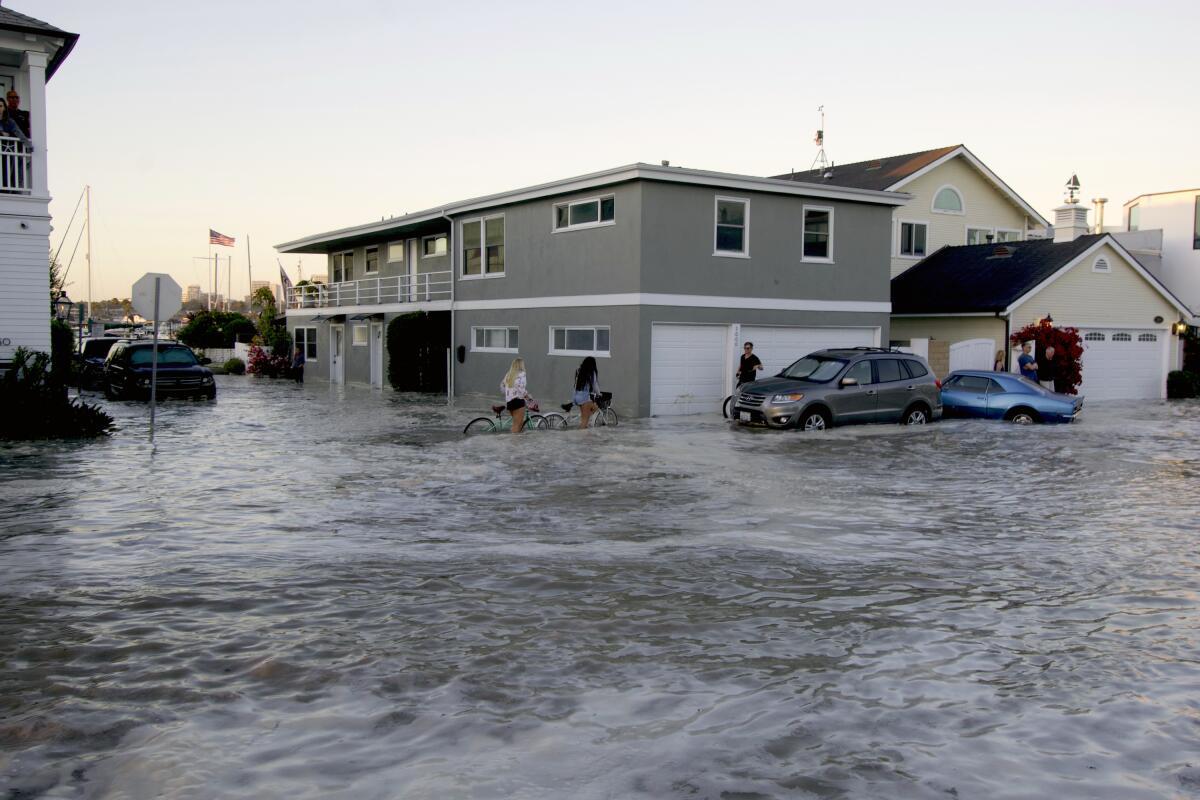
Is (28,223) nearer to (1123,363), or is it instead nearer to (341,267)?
(341,267)

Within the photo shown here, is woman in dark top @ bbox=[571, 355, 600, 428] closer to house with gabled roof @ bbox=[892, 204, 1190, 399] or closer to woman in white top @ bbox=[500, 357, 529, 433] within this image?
woman in white top @ bbox=[500, 357, 529, 433]

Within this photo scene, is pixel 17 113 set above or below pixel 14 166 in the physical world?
above

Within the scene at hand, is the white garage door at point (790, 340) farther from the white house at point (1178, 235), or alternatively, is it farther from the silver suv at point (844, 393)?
the white house at point (1178, 235)

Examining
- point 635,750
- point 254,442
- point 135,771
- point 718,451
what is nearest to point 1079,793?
point 635,750

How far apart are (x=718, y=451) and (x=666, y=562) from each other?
8.32 metres

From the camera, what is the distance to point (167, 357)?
2936cm

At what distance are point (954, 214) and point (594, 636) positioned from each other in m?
30.4

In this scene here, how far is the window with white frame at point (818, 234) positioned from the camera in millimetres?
26172

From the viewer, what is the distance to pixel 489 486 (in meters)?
13.6

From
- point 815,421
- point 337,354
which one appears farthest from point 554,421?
point 337,354

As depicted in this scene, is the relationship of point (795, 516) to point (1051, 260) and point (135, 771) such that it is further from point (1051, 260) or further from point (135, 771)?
point (1051, 260)

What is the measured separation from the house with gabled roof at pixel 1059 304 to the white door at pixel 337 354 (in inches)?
820

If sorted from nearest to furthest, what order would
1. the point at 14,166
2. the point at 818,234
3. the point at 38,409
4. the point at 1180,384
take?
the point at 38,409
the point at 14,166
the point at 818,234
the point at 1180,384

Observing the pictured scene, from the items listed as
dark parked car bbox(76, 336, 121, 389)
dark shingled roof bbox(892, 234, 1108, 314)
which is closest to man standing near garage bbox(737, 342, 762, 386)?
dark shingled roof bbox(892, 234, 1108, 314)
